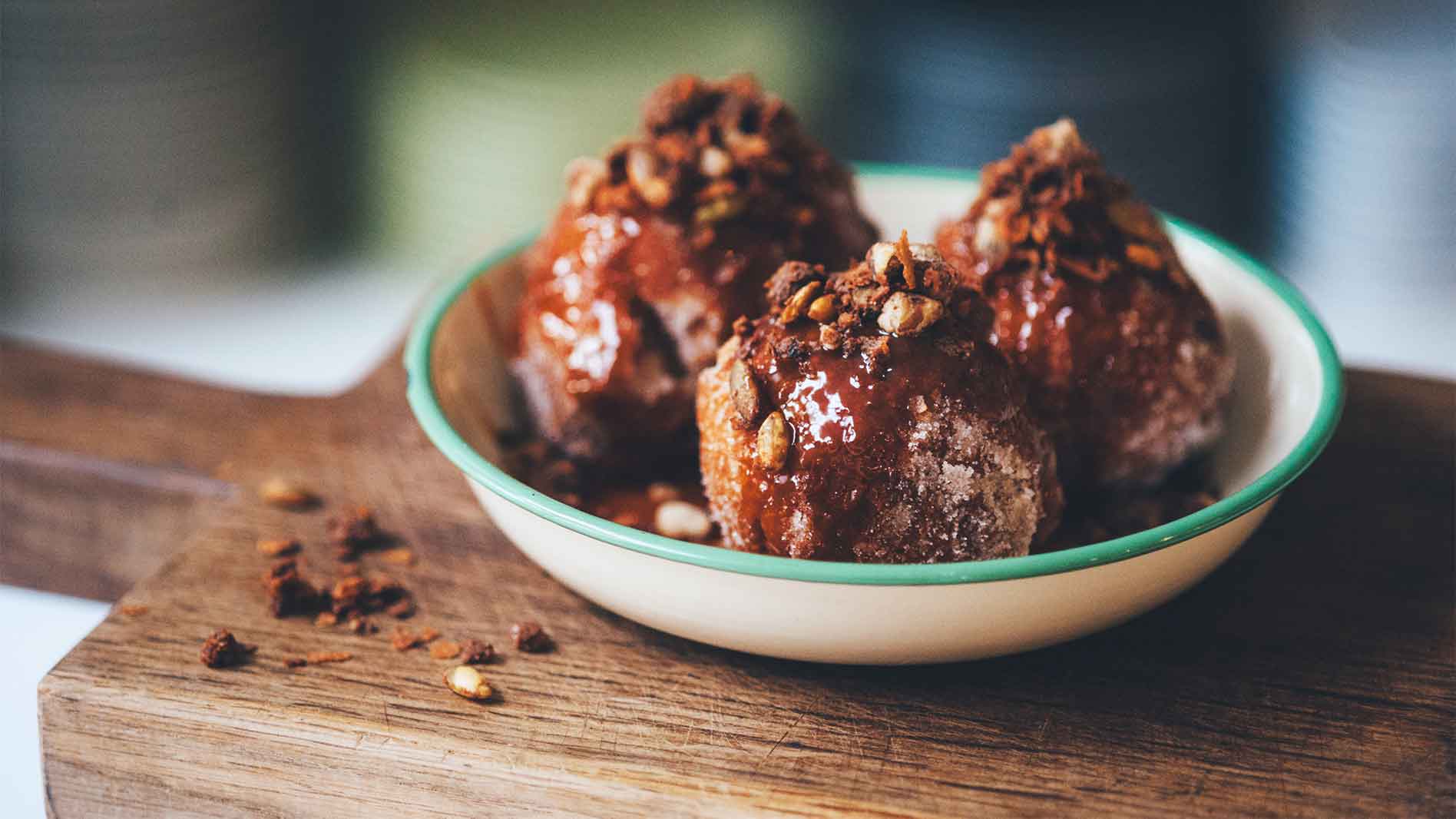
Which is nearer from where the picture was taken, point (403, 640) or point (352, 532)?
point (403, 640)

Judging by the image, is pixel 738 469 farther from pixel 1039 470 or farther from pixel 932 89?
pixel 932 89

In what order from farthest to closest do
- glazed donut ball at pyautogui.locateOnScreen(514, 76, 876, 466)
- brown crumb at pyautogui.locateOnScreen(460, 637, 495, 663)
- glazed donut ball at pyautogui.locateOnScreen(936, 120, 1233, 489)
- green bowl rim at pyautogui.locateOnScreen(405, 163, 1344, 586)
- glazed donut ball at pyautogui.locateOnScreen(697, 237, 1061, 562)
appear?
glazed donut ball at pyautogui.locateOnScreen(514, 76, 876, 466), glazed donut ball at pyautogui.locateOnScreen(936, 120, 1233, 489), brown crumb at pyautogui.locateOnScreen(460, 637, 495, 663), glazed donut ball at pyautogui.locateOnScreen(697, 237, 1061, 562), green bowl rim at pyautogui.locateOnScreen(405, 163, 1344, 586)

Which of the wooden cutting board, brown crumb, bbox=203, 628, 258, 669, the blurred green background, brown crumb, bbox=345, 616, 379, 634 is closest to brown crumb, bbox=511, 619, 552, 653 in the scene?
the wooden cutting board

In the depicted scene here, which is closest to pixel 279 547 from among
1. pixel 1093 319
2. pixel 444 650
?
pixel 444 650

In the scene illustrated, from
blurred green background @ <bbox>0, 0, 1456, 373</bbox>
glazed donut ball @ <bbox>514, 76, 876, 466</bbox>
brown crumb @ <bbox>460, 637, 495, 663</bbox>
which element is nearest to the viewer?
brown crumb @ <bbox>460, 637, 495, 663</bbox>

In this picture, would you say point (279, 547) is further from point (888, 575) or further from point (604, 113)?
point (604, 113)

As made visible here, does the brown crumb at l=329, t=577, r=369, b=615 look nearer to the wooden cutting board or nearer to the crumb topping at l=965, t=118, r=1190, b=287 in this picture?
the wooden cutting board
